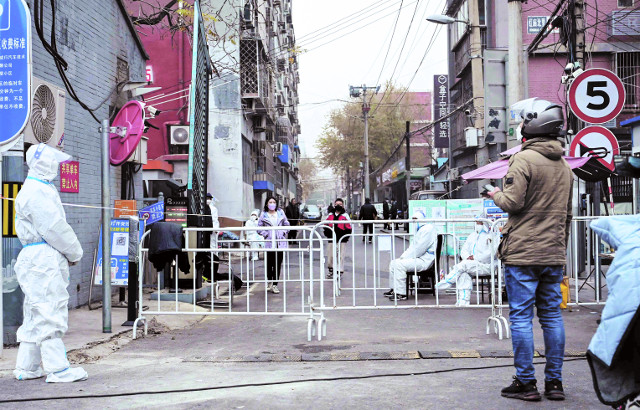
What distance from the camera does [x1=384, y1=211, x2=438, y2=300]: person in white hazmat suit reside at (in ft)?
35.8

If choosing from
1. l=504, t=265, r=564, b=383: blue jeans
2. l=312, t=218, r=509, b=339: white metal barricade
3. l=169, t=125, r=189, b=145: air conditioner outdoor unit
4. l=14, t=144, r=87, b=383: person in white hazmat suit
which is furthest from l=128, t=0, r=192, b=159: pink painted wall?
l=504, t=265, r=564, b=383: blue jeans

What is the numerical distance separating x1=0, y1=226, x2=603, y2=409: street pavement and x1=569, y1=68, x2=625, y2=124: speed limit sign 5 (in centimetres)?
287

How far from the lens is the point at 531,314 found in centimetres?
484

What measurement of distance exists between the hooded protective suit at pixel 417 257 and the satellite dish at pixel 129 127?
4.36 metres

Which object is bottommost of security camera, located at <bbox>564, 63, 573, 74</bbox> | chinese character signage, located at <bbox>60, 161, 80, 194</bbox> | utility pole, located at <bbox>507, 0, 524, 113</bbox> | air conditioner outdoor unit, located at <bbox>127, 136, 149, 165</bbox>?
chinese character signage, located at <bbox>60, 161, 80, 194</bbox>

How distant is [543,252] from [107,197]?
498 cm

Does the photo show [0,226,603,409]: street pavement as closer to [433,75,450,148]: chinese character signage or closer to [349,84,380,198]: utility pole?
[433,75,450,148]: chinese character signage

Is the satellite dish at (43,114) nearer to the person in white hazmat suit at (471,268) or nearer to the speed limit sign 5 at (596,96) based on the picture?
the person in white hazmat suit at (471,268)

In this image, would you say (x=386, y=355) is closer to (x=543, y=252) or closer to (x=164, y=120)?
(x=543, y=252)

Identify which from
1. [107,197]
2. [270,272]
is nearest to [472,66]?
[270,272]

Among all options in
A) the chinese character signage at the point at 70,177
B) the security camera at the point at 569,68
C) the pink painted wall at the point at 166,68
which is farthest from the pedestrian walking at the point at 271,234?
the pink painted wall at the point at 166,68

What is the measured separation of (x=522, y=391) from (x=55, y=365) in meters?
3.56

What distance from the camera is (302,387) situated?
5.17m

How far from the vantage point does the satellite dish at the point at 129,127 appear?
1038 cm
